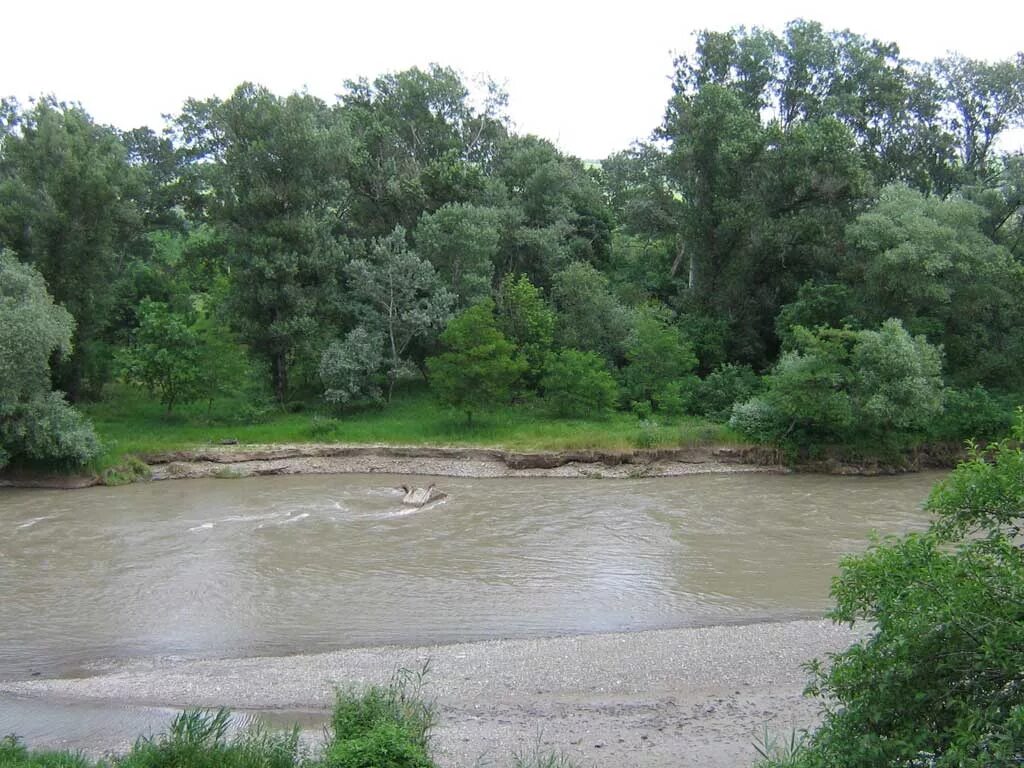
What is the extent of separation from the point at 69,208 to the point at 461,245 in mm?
16591

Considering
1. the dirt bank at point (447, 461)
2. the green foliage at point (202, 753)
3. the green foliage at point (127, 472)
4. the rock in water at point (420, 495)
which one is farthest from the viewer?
the dirt bank at point (447, 461)

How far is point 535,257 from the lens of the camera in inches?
1784

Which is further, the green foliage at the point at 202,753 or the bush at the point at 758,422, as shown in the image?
the bush at the point at 758,422

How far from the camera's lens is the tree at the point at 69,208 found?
34.3m

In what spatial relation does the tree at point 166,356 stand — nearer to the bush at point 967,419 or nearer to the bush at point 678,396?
the bush at point 678,396

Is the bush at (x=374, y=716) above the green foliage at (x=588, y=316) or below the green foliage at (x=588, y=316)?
below

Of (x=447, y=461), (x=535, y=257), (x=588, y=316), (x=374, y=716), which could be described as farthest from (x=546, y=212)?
(x=374, y=716)

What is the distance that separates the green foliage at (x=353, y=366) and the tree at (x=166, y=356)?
5.45 m

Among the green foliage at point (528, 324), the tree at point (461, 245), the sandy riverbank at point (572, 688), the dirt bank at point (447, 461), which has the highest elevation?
the tree at point (461, 245)

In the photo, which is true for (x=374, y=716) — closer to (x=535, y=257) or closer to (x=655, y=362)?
(x=655, y=362)

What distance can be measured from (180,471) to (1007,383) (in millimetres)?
33957

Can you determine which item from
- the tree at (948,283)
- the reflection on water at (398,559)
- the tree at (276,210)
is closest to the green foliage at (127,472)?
the reflection on water at (398,559)

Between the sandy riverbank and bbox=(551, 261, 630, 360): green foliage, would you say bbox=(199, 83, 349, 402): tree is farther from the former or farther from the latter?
the sandy riverbank

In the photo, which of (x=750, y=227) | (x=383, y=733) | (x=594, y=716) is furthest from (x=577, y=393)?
(x=383, y=733)
